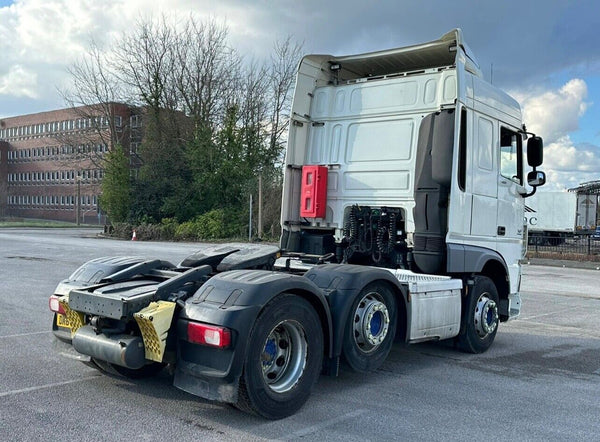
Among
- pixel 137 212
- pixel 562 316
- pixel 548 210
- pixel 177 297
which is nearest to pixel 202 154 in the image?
pixel 137 212

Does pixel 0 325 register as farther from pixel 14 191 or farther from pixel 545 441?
pixel 14 191

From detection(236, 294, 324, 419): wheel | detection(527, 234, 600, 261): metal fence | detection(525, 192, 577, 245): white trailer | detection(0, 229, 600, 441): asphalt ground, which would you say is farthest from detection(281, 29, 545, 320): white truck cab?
detection(525, 192, 577, 245): white trailer

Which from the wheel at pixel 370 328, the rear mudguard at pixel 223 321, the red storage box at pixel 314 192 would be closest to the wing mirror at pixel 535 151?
the red storage box at pixel 314 192

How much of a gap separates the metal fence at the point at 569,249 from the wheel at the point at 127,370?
2305 cm

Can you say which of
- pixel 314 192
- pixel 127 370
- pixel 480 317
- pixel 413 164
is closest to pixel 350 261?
pixel 314 192

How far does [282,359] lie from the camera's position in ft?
15.7

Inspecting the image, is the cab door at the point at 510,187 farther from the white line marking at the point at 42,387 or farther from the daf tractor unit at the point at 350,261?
the white line marking at the point at 42,387

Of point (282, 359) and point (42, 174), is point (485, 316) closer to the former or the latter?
point (282, 359)

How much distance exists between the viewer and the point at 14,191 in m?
86.6

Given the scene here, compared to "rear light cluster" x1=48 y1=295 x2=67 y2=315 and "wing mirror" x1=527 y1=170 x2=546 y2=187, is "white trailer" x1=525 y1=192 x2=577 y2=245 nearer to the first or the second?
"wing mirror" x1=527 y1=170 x2=546 y2=187

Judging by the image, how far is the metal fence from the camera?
25.8 m

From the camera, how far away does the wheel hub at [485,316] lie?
7022 millimetres

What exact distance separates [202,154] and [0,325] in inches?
1162

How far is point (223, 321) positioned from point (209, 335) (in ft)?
0.49
